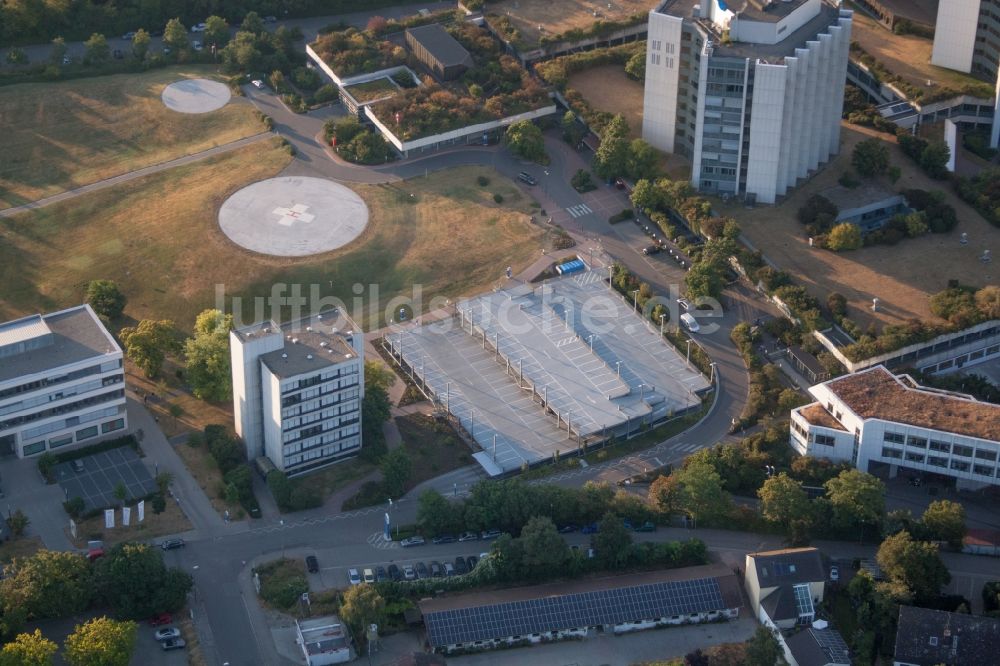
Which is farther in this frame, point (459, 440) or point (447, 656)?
point (459, 440)

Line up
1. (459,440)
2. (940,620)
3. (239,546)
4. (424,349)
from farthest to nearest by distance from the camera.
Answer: (424,349)
(459,440)
(239,546)
(940,620)

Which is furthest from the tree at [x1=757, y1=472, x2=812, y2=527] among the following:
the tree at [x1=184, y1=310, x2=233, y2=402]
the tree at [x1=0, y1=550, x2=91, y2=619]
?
the tree at [x1=0, y1=550, x2=91, y2=619]

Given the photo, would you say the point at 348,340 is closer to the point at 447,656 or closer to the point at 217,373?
the point at 217,373

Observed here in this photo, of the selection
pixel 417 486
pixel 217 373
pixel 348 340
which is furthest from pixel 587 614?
pixel 217 373

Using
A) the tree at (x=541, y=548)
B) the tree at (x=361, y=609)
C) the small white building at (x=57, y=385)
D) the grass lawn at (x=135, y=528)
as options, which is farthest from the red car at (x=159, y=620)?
the tree at (x=541, y=548)

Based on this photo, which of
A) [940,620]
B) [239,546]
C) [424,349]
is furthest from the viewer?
[424,349]

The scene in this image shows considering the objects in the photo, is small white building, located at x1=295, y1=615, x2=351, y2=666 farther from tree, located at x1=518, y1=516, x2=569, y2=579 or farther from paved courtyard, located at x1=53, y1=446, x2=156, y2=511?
paved courtyard, located at x1=53, y1=446, x2=156, y2=511

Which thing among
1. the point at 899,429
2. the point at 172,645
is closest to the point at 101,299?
the point at 172,645
